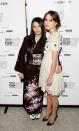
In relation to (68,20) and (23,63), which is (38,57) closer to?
(23,63)

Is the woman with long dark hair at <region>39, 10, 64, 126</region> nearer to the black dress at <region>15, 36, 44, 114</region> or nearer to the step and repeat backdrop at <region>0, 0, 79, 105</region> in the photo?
the black dress at <region>15, 36, 44, 114</region>

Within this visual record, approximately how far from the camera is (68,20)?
2.97 metres

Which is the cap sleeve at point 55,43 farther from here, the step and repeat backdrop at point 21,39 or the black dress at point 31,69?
the step and repeat backdrop at point 21,39

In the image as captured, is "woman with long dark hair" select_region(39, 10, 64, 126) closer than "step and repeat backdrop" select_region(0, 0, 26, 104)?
Yes

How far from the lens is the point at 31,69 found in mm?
2859

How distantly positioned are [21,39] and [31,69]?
0.42 meters

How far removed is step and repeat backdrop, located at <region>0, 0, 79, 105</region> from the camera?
2928mm

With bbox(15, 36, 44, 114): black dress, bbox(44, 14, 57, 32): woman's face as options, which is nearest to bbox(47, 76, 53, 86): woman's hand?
bbox(15, 36, 44, 114): black dress

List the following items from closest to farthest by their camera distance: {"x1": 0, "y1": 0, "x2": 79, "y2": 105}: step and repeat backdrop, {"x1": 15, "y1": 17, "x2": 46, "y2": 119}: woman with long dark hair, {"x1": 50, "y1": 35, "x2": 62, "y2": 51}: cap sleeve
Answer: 1. {"x1": 50, "y1": 35, "x2": 62, "y2": 51}: cap sleeve
2. {"x1": 15, "y1": 17, "x2": 46, "y2": 119}: woman with long dark hair
3. {"x1": 0, "y1": 0, "x2": 79, "y2": 105}: step and repeat backdrop

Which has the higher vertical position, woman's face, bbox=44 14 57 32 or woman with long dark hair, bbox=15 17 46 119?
woman's face, bbox=44 14 57 32

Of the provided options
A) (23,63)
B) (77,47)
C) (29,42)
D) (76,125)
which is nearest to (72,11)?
(77,47)

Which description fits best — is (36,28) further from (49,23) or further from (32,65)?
(32,65)

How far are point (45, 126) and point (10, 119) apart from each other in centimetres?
43

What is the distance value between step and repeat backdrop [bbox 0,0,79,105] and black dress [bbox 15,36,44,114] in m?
0.25
